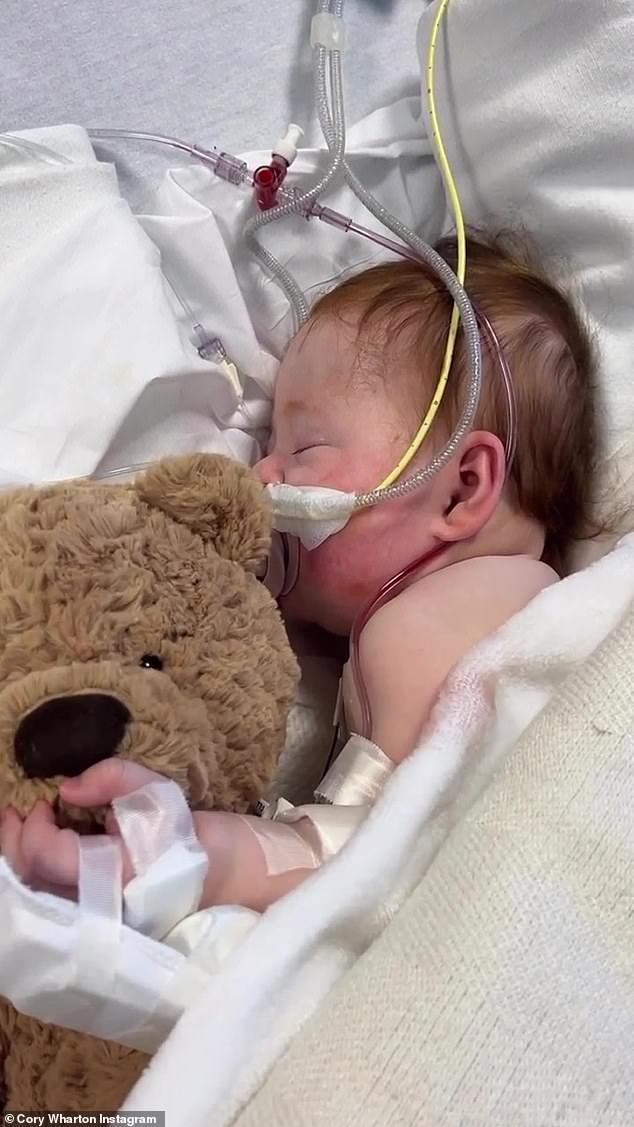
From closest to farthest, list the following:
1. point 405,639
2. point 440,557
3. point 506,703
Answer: point 506,703 → point 405,639 → point 440,557

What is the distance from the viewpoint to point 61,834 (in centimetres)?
54

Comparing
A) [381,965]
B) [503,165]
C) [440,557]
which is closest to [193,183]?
[503,165]

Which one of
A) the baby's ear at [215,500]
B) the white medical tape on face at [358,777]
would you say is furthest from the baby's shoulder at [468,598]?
the baby's ear at [215,500]

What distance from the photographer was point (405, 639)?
0.82 metres

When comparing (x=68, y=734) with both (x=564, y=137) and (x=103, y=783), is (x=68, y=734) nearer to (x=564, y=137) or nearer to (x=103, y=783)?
(x=103, y=783)

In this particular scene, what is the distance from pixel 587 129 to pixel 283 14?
1.28 ft

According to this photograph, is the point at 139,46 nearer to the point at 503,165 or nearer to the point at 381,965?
the point at 503,165

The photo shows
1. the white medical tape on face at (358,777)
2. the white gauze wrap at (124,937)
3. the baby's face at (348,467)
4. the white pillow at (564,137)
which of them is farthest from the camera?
the white pillow at (564,137)

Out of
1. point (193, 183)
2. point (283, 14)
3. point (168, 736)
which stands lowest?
point (168, 736)

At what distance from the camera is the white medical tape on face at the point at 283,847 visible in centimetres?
66

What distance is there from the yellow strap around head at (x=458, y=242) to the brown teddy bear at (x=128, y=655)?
0.81 ft

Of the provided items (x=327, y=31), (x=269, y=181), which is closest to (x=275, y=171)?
(x=269, y=181)

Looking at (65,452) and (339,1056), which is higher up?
(65,452)

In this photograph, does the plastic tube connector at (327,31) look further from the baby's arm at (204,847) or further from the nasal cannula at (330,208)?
the baby's arm at (204,847)
